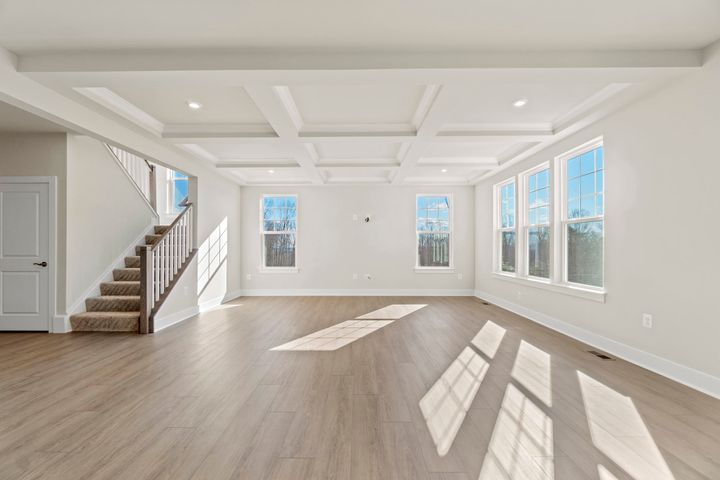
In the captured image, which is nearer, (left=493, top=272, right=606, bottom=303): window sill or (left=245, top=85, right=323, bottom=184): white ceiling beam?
(left=245, top=85, right=323, bottom=184): white ceiling beam

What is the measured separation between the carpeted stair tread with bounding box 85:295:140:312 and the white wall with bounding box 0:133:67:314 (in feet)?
1.04

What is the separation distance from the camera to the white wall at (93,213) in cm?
435

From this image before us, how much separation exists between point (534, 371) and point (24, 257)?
6315 millimetres

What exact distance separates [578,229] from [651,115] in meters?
1.54

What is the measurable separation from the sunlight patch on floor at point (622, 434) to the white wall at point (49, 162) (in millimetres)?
5934

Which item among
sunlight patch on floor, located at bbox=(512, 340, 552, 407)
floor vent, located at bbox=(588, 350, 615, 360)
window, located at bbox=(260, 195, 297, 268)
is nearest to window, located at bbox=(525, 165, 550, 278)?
floor vent, located at bbox=(588, 350, 615, 360)

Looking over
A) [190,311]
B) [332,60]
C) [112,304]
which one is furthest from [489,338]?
[112,304]

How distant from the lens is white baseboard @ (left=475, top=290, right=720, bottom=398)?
2.52m

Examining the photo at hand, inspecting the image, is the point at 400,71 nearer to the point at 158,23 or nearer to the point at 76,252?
the point at 158,23

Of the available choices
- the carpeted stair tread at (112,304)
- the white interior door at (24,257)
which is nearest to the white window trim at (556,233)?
the carpeted stair tread at (112,304)

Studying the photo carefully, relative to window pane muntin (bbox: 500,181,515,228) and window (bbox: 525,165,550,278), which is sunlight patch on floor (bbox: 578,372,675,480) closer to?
window (bbox: 525,165,550,278)

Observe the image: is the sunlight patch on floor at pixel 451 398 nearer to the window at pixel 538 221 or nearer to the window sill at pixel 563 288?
the window sill at pixel 563 288

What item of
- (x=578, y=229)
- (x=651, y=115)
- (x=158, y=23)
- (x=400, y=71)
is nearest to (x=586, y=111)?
(x=651, y=115)

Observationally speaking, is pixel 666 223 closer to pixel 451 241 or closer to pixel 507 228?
pixel 507 228
